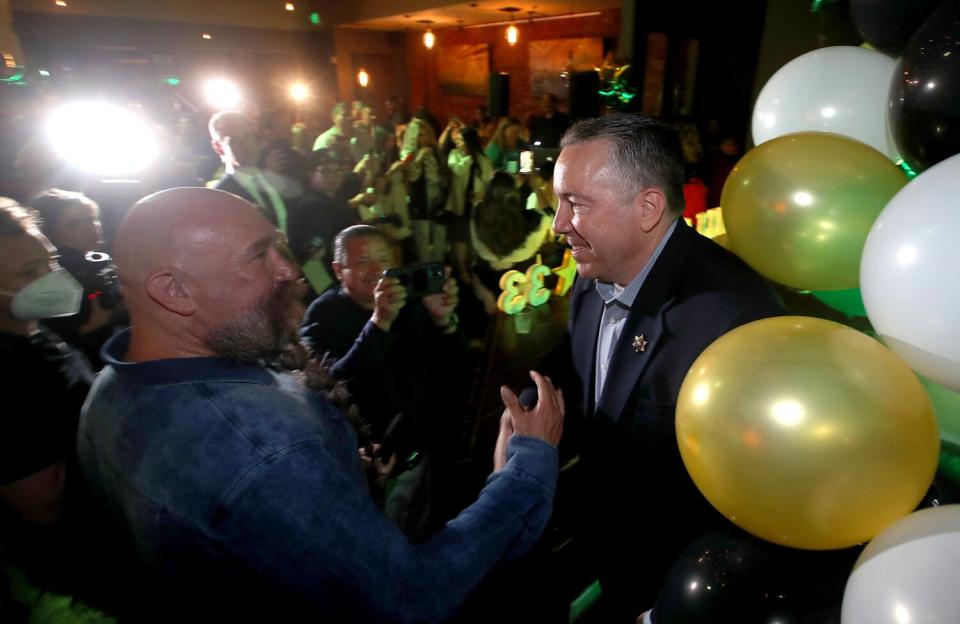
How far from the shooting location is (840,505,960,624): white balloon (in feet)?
2.83

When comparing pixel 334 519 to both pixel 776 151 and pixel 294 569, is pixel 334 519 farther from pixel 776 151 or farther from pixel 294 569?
pixel 776 151

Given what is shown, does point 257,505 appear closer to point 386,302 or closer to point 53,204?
point 386,302

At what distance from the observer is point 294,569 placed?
3.17 ft

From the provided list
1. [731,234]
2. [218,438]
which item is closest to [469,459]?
[731,234]

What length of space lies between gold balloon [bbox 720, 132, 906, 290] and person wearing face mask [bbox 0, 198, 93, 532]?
2305 mm

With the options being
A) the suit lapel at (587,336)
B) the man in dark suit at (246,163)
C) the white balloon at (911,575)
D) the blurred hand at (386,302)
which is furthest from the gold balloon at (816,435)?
the man in dark suit at (246,163)

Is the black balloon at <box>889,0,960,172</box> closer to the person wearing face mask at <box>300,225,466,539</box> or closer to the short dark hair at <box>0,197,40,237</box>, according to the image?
the person wearing face mask at <box>300,225,466,539</box>

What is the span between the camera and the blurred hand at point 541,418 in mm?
1377

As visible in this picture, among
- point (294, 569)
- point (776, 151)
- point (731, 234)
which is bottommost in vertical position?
point (294, 569)

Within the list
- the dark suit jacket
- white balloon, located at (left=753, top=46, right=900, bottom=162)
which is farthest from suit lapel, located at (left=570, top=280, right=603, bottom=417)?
white balloon, located at (left=753, top=46, right=900, bottom=162)

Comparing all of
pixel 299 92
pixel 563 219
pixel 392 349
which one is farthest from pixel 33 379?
pixel 299 92

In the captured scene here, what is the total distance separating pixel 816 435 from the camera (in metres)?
0.97

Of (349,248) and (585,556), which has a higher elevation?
(349,248)

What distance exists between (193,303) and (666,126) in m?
1.53
